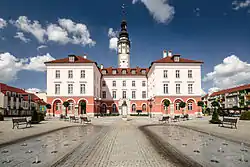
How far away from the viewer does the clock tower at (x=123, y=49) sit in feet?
224

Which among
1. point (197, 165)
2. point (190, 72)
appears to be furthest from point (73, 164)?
point (190, 72)

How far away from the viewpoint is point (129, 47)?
7125cm

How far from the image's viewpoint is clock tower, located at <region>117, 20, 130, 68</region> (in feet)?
224

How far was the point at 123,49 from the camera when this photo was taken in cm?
6950

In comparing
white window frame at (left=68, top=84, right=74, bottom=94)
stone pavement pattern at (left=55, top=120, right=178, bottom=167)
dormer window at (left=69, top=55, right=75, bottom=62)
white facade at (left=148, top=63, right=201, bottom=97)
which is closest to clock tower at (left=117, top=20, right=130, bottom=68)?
white facade at (left=148, top=63, right=201, bottom=97)

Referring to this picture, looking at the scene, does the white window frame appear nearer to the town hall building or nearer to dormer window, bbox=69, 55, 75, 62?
the town hall building

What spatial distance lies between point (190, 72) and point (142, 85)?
14.3 metres

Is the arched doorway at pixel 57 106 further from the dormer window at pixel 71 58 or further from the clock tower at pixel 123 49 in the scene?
the clock tower at pixel 123 49

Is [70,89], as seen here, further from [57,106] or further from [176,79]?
[176,79]

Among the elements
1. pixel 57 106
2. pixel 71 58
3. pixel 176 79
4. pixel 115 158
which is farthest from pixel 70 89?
pixel 115 158

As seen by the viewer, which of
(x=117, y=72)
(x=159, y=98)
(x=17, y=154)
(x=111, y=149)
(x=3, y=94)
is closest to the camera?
(x=17, y=154)

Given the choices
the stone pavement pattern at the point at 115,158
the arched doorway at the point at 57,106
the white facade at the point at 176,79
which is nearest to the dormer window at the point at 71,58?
the arched doorway at the point at 57,106

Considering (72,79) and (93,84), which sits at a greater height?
(72,79)

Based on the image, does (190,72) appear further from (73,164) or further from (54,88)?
(73,164)
